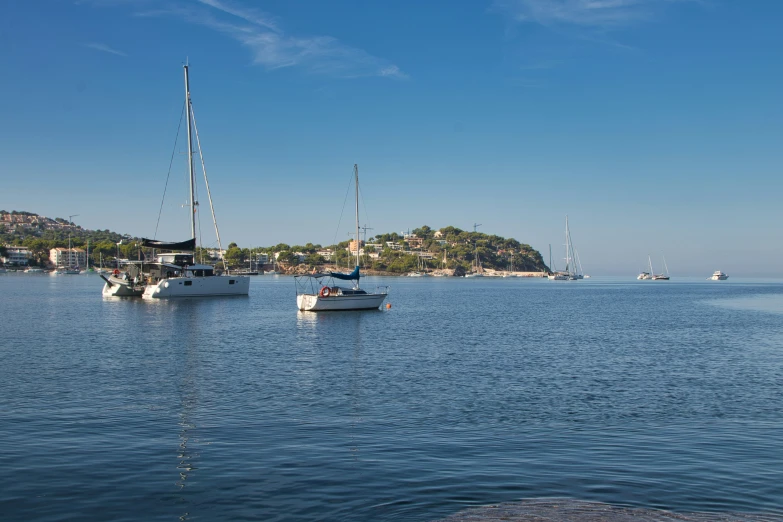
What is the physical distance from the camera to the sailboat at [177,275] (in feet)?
249

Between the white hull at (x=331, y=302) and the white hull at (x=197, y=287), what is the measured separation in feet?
71.9

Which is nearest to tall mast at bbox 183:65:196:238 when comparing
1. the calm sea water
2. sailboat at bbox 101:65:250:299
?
sailboat at bbox 101:65:250:299

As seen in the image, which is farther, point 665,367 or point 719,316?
point 719,316

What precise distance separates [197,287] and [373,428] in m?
65.2

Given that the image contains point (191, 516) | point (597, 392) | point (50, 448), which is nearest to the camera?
point (191, 516)

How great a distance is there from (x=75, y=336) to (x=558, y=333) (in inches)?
1247

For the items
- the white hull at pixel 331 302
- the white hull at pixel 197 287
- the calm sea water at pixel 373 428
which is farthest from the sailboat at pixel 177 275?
the calm sea water at pixel 373 428

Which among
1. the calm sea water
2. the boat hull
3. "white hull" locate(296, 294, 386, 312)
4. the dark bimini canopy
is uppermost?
the dark bimini canopy

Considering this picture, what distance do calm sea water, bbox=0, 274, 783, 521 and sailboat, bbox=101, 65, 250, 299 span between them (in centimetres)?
3939

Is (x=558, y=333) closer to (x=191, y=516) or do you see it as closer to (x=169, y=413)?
(x=169, y=413)

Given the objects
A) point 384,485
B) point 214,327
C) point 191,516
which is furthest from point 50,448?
point 214,327

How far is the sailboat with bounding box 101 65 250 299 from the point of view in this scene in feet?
249

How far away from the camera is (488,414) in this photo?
61.6ft

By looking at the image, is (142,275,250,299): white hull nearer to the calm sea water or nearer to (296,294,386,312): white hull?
(296,294,386,312): white hull
